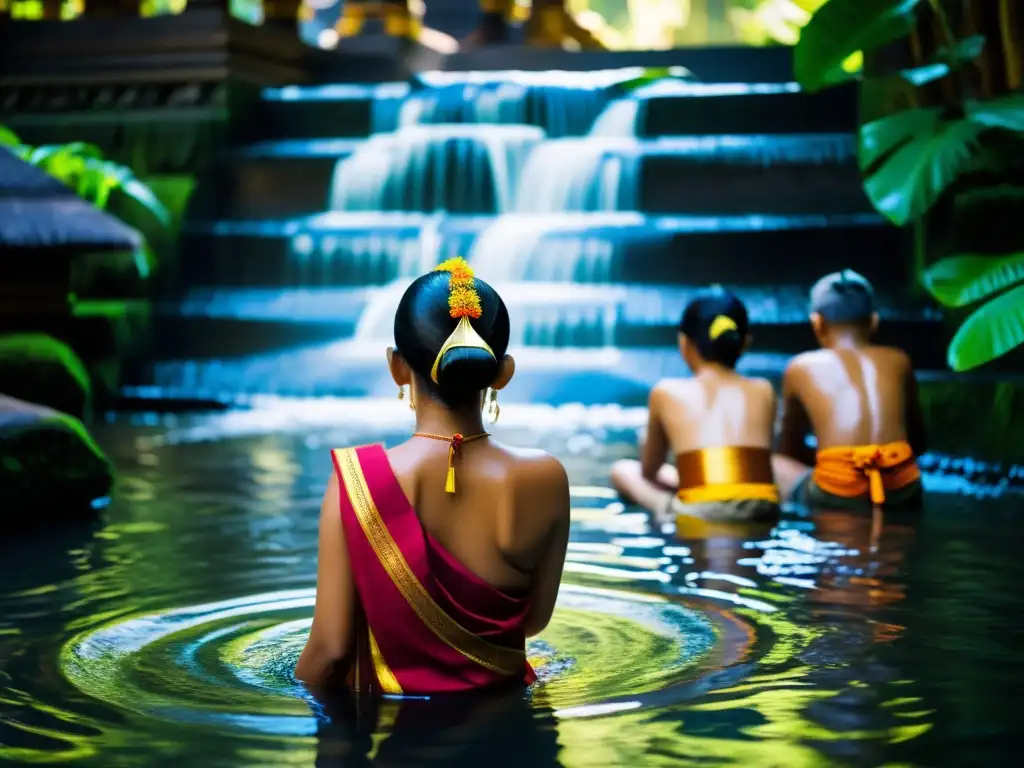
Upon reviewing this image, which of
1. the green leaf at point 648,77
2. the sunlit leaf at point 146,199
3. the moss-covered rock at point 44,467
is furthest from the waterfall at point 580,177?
the moss-covered rock at point 44,467

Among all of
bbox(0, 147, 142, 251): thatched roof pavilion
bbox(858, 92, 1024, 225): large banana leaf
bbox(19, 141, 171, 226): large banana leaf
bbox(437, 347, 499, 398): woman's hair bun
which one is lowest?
bbox(437, 347, 499, 398): woman's hair bun

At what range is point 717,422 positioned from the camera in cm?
611

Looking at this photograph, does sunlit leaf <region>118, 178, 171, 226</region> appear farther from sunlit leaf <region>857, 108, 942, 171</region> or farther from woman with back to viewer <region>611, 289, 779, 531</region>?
woman with back to viewer <region>611, 289, 779, 531</region>

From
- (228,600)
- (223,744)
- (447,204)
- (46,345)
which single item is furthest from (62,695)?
(447,204)

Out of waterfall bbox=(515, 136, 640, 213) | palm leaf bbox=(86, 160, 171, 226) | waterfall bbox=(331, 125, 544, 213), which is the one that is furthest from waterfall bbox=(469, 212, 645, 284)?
palm leaf bbox=(86, 160, 171, 226)

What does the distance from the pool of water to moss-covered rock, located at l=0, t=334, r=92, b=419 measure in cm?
148

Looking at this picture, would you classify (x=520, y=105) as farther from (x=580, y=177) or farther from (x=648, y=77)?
(x=580, y=177)

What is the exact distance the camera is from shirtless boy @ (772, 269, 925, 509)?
6.55 metres

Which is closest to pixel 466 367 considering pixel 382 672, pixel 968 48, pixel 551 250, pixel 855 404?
pixel 382 672

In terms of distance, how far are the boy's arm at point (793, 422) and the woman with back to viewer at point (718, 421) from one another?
21.3 inches

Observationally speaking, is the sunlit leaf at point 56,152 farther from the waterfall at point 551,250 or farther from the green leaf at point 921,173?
the green leaf at point 921,173

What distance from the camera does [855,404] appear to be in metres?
6.54

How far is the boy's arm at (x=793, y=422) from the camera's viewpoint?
6715 mm

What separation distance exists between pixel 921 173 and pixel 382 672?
5565 millimetres
